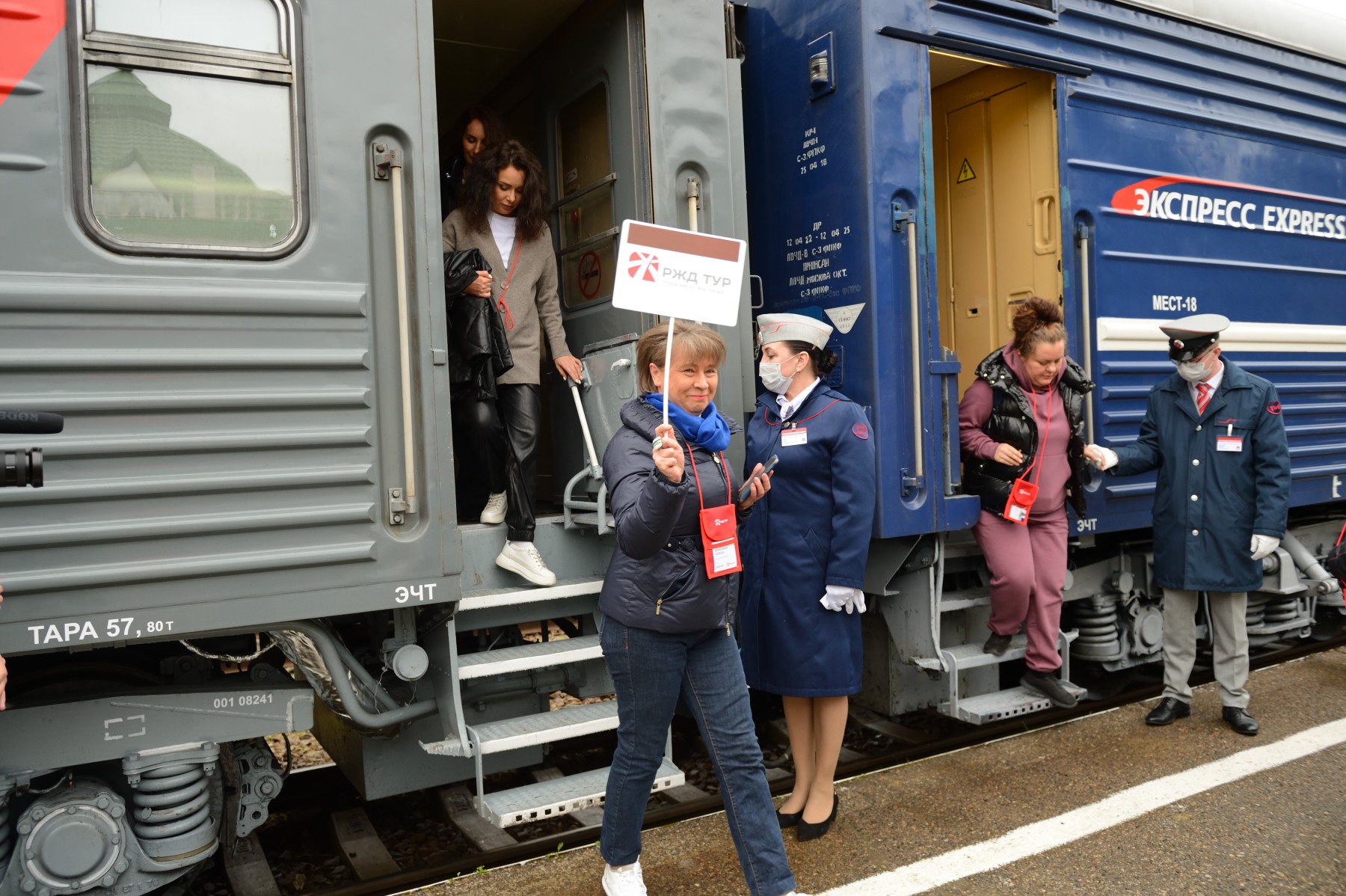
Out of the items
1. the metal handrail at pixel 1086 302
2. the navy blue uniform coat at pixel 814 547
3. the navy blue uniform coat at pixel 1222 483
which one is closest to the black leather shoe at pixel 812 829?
the navy blue uniform coat at pixel 814 547

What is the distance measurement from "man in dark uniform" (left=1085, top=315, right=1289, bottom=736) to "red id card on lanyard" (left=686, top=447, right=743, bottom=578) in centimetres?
241

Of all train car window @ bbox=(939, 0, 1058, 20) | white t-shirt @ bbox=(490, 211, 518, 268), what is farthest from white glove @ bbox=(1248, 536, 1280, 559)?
white t-shirt @ bbox=(490, 211, 518, 268)

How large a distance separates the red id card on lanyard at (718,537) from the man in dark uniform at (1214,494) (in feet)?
7.91

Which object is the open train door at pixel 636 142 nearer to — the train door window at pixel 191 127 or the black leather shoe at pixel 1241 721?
the train door window at pixel 191 127

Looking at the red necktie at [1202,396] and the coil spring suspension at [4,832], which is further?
the red necktie at [1202,396]

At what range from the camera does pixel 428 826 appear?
4016 mm

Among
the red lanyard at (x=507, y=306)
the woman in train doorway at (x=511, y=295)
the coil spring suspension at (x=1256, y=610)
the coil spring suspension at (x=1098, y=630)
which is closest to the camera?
the woman in train doorway at (x=511, y=295)

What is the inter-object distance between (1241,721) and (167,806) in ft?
13.9

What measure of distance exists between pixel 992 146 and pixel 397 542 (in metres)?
3.60

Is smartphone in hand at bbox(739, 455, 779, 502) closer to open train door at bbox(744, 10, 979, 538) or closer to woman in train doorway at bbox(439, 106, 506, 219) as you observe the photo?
open train door at bbox(744, 10, 979, 538)

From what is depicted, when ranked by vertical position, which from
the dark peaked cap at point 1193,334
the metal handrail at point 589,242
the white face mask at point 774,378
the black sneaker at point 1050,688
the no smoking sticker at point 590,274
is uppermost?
the metal handrail at point 589,242

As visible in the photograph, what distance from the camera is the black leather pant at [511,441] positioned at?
3.54 meters

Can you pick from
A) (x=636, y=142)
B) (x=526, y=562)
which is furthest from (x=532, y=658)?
(x=636, y=142)

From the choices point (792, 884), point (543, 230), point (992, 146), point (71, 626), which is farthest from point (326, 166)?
point (992, 146)
